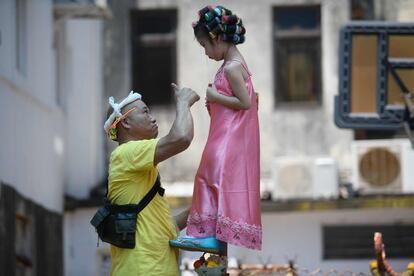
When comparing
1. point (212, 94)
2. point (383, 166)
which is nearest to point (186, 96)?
point (212, 94)

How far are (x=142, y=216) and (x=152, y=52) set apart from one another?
13.7 metres

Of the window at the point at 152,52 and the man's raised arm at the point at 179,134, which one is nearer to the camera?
the man's raised arm at the point at 179,134

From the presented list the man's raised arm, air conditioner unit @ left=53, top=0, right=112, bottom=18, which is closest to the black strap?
the man's raised arm

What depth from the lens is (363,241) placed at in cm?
1991

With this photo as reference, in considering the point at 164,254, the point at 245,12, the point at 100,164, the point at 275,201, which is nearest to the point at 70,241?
the point at 100,164

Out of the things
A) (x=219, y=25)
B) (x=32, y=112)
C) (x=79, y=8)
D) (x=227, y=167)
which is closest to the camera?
(x=227, y=167)

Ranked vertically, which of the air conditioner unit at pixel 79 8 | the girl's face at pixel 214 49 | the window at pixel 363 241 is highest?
the air conditioner unit at pixel 79 8

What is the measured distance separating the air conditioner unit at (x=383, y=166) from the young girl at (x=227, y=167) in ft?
39.3

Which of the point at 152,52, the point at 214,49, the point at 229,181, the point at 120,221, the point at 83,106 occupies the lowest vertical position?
the point at 83,106

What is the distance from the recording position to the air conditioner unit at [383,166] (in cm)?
1866

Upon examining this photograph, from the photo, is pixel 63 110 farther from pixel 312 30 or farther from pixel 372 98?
pixel 372 98

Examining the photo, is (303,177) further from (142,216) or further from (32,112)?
(142,216)

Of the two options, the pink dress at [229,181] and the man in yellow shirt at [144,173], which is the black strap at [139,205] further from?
the pink dress at [229,181]

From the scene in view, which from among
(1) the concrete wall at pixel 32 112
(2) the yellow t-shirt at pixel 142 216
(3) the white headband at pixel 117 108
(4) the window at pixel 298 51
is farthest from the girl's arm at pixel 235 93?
(4) the window at pixel 298 51
